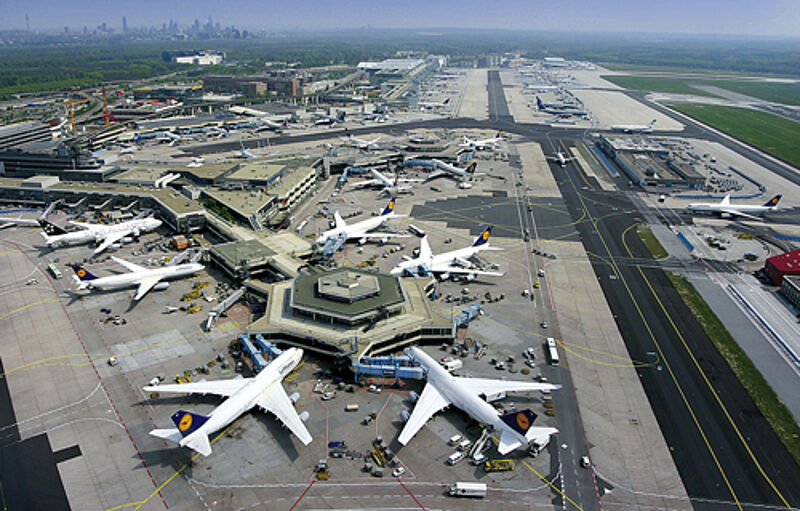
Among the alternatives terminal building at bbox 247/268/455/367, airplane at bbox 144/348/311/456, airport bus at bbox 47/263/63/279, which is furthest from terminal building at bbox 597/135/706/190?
airport bus at bbox 47/263/63/279

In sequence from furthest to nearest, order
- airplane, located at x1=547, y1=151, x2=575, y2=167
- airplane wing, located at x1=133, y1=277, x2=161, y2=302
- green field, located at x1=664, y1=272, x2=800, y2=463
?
airplane, located at x1=547, y1=151, x2=575, y2=167 → airplane wing, located at x1=133, y1=277, x2=161, y2=302 → green field, located at x1=664, y1=272, x2=800, y2=463

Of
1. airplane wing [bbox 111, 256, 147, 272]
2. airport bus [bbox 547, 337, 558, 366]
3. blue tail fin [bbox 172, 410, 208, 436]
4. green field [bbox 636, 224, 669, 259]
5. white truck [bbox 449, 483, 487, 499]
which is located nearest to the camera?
white truck [bbox 449, 483, 487, 499]

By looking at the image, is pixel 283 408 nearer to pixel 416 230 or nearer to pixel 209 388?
pixel 209 388

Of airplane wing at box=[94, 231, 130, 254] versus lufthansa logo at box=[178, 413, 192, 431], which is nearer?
lufthansa logo at box=[178, 413, 192, 431]

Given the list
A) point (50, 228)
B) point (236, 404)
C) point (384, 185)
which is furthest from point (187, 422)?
point (384, 185)

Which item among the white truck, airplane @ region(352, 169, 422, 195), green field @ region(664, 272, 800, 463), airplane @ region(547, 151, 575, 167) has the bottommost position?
the white truck

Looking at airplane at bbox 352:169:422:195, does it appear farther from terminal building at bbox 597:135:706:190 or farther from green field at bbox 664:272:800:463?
terminal building at bbox 597:135:706:190
